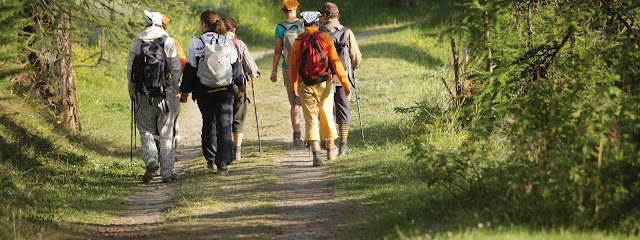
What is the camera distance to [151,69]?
8672 mm

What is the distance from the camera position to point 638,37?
21.6ft

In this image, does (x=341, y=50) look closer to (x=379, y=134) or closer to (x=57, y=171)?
(x=379, y=134)

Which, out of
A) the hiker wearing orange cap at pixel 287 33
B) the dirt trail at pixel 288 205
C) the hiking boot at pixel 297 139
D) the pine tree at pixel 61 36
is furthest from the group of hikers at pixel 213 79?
the pine tree at pixel 61 36

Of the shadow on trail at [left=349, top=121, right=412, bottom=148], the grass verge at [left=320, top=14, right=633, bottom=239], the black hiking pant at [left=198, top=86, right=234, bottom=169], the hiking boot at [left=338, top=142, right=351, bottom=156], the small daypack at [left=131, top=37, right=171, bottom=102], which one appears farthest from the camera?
the shadow on trail at [left=349, top=121, right=412, bottom=148]

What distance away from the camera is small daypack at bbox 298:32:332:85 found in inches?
347

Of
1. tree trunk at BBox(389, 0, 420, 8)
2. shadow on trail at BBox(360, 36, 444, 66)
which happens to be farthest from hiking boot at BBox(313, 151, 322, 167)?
tree trunk at BBox(389, 0, 420, 8)

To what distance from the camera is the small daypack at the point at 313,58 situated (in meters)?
8.82

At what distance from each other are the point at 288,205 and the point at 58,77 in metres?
6.02

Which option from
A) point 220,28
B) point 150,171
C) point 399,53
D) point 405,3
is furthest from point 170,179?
point 405,3

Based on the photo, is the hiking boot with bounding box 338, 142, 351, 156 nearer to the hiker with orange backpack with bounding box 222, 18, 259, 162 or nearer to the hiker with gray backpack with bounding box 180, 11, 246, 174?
the hiker with orange backpack with bounding box 222, 18, 259, 162

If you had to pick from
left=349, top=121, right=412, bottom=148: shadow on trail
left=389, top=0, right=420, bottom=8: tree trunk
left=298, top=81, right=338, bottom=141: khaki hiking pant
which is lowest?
left=349, top=121, right=412, bottom=148: shadow on trail

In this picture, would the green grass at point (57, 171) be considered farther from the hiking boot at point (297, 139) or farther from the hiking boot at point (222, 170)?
the hiking boot at point (297, 139)

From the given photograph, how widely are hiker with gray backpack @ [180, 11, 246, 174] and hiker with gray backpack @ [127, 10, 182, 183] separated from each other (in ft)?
0.67

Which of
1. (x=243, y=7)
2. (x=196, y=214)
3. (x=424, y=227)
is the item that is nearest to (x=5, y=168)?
(x=196, y=214)
